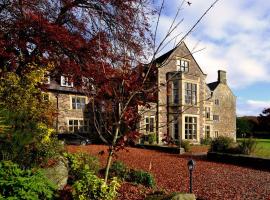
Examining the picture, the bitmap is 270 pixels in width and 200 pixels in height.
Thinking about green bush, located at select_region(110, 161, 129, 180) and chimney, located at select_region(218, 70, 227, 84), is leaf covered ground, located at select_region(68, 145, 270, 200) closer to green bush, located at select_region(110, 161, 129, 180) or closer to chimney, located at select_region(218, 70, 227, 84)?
green bush, located at select_region(110, 161, 129, 180)

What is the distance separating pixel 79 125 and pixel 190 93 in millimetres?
12166

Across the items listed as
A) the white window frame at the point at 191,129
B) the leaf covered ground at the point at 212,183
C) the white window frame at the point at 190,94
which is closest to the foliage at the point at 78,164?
the leaf covered ground at the point at 212,183

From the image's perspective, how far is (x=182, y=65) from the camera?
35188mm

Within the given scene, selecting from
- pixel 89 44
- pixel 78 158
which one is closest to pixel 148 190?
pixel 78 158

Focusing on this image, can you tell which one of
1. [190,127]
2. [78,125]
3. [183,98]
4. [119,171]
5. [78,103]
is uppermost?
[183,98]

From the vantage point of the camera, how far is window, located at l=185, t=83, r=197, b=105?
1348 inches

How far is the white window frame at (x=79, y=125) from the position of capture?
3669 centimetres

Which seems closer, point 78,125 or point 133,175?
point 133,175

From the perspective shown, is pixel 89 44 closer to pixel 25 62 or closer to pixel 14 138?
pixel 25 62

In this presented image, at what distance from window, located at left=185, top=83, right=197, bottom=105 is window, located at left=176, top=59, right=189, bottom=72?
1.74m

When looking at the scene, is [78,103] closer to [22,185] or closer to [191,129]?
[191,129]

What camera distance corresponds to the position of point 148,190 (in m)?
9.92

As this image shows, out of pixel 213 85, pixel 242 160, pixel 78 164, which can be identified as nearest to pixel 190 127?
pixel 213 85

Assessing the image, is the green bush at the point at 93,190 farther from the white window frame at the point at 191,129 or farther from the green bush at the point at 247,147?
the white window frame at the point at 191,129
